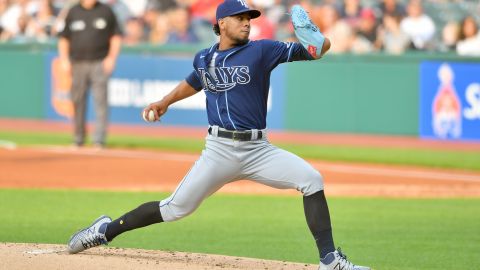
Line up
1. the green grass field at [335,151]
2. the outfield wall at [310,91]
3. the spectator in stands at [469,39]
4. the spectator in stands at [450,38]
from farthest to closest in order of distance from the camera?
the spectator in stands at [450,38]
the spectator in stands at [469,39]
the outfield wall at [310,91]
the green grass field at [335,151]

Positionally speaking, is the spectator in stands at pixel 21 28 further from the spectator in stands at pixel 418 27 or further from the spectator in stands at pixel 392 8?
the spectator in stands at pixel 418 27

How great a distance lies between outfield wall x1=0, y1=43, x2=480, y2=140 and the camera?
18.1 meters

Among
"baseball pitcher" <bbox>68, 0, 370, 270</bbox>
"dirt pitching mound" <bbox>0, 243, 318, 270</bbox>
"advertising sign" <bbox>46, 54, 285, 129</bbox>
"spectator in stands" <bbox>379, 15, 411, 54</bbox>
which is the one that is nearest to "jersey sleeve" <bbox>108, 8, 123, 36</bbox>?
"advertising sign" <bbox>46, 54, 285, 129</bbox>

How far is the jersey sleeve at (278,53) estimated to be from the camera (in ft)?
21.8

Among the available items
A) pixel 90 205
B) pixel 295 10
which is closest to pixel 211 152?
pixel 295 10

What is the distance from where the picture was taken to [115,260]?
22.9 ft

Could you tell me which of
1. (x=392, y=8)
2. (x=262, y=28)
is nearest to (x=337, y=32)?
(x=392, y=8)

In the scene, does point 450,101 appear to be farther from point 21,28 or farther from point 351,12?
point 21,28

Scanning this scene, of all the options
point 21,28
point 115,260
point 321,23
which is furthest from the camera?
point 21,28

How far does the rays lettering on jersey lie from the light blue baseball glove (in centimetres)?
42

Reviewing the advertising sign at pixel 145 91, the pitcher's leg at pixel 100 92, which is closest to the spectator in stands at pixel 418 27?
the advertising sign at pixel 145 91

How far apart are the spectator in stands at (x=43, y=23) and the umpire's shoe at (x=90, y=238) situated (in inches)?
563

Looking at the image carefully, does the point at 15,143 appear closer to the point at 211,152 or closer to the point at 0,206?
the point at 0,206

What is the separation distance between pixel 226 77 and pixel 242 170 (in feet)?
2.00
